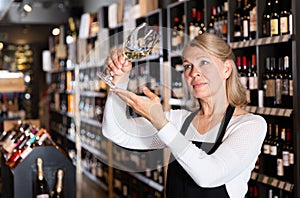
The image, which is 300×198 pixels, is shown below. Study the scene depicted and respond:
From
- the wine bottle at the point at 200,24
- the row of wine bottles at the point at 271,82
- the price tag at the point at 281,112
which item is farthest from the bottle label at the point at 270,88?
the wine bottle at the point at 200,24

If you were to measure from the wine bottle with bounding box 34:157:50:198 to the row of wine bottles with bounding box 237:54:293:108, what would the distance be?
4.89 feet

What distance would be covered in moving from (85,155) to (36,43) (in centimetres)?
510

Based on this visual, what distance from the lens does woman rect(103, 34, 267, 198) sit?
1.76 metres

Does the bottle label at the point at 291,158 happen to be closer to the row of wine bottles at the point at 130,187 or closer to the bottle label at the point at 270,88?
the bottle label at the point at 270,88

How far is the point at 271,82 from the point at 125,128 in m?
2.05

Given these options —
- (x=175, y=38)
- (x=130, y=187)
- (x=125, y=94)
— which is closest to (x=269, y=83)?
(x=175, y=38)

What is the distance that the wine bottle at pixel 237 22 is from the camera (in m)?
4.34

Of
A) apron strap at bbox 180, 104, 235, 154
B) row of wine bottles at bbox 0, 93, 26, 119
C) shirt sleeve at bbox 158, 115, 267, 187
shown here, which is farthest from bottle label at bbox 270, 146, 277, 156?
row of wine bottles at bbox 0, 93, 26, 119

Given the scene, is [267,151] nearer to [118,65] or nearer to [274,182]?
[274,182]

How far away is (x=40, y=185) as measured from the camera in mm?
3410

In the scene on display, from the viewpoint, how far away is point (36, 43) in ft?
46.7

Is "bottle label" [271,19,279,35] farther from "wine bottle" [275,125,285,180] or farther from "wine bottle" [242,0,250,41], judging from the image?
"wine bottle" [275,125,285,180]

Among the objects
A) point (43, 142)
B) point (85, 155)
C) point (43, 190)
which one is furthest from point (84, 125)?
point (85, 155)

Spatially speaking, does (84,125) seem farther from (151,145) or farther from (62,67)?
(62,67)
